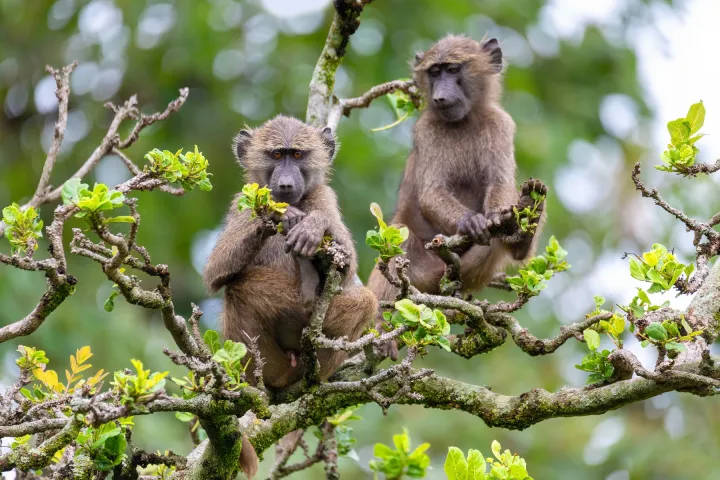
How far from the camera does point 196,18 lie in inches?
614

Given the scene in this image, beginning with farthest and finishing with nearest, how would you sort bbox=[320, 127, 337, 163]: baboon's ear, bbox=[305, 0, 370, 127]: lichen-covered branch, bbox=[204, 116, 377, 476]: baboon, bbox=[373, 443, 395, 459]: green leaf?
bbox=[305, 0, 370, 127]: lichen-covered branch → bbox=[320, 127, 337, 163]: baboon's ear → bbox=[204, 116, 377, 476]: baboon → bbox=[373, 443, 395, 459]: green leaf

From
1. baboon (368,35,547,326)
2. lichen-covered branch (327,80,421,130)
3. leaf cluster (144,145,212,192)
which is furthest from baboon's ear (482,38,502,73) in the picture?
leaf cluster (144,145,212,192)

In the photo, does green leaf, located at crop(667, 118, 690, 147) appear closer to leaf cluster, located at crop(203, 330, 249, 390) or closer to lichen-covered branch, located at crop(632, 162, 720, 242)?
lichen-covered branch, located at crop(632, 162, 720, 242)

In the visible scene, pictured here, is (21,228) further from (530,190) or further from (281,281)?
(530,190)

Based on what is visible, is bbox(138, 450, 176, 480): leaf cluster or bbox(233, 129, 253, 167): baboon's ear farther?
bbox(233, 129, 253, 167): baboon's ear

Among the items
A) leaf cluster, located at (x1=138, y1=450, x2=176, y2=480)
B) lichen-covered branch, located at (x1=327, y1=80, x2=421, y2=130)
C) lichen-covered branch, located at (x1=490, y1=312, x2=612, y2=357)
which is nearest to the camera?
lichen-covered branch, located at (x1=490, y1=312, x2=612, y2=357)

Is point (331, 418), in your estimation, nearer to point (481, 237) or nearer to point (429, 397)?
point (429, 397)

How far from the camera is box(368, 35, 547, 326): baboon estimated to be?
8453mm

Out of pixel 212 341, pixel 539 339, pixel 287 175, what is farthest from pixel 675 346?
pixel 287 175

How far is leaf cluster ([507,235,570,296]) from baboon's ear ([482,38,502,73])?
382cm

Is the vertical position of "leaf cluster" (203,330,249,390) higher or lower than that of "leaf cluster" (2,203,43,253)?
lower

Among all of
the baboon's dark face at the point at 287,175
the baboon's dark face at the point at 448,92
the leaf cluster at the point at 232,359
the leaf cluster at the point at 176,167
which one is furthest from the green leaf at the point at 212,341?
the baboon's dark face at the point at 448,92

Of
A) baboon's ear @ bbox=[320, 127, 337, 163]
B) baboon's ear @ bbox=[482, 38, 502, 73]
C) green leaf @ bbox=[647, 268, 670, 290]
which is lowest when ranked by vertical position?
green leaf @ bbox=[647, 268, 670, 290]

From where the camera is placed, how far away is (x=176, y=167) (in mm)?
4926
